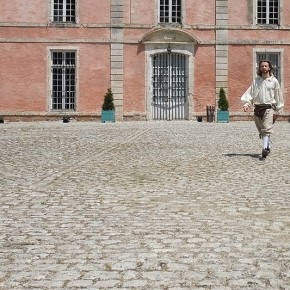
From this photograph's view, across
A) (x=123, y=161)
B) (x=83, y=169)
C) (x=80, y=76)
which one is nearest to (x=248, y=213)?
(x=83, y=169)

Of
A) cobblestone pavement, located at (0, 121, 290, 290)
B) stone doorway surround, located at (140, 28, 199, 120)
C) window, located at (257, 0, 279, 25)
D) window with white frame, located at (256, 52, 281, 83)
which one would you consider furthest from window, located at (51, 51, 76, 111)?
cobblestone pavement, located at (0, 121, 290, 290)

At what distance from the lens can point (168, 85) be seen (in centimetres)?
2278

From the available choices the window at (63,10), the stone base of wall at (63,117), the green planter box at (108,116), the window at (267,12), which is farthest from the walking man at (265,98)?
the window at (63,10)

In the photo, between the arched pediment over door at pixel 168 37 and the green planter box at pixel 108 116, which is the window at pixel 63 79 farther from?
the arched pediment over door at pixel 168 37

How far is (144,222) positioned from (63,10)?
62.7 feet

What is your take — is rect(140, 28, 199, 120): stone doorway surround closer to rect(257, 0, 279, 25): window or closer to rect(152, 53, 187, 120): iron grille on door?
rect(152, 53, 187, 120): iron grille on door

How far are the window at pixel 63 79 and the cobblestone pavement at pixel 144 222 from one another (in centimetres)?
1358

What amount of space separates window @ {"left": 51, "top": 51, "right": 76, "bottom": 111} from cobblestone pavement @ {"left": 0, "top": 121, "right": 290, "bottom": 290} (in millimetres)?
13579

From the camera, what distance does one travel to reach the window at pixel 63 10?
22.5 meters

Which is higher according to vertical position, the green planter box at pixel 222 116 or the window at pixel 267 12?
the window at pixel 267 12

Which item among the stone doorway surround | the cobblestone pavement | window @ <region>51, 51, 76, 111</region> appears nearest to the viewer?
the cobblestone pavement

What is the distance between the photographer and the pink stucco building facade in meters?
22.2

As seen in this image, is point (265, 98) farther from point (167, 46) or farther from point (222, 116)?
point (167, 46)

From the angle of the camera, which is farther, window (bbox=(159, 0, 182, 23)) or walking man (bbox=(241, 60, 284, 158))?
window (bbox=(159, 0, 182, 23))
